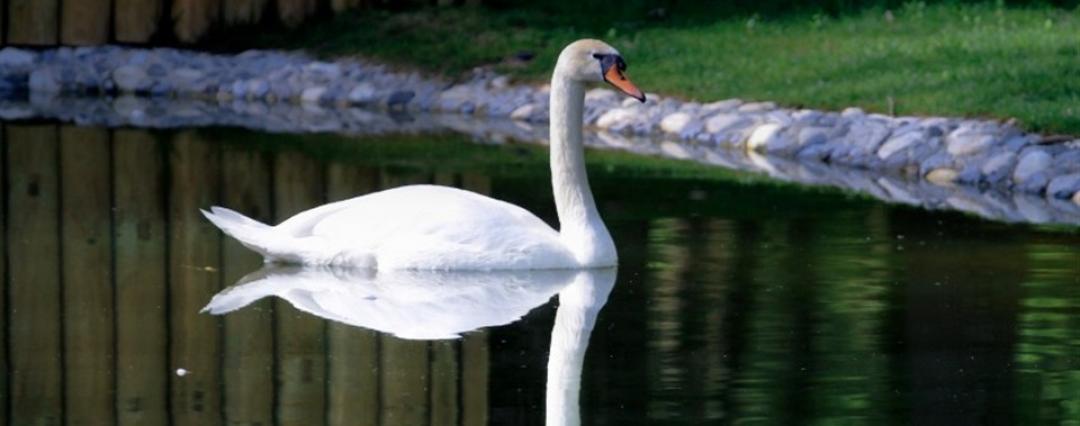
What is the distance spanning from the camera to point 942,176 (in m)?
16.8

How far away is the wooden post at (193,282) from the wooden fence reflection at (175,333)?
0.04ft

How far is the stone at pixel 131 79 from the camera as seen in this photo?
25.3 meters

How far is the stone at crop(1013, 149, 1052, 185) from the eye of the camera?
16.0m

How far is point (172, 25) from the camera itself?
2648 centimetres

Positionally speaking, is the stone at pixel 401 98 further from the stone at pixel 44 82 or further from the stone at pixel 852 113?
the stone at pixel 852 113

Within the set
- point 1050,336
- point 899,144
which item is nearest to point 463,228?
point 1050,336

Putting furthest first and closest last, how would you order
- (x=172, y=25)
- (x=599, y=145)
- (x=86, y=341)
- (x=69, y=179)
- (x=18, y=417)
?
(x=172, y=25) < (x=599, y=145) < (x=69, y=179) < (x=86, y=341) < (x=18, y=417)

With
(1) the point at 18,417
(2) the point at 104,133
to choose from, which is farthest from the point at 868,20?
(1) the point at 18,417

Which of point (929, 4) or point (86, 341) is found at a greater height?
point (929, 4)

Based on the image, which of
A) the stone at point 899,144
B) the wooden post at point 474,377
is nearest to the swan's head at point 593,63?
the wooden post at point 474,377

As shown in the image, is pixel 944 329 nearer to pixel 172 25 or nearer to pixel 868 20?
pixel 868 20

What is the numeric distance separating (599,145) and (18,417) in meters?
11.2

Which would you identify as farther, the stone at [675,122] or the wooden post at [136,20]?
the wooden post at [136,20]

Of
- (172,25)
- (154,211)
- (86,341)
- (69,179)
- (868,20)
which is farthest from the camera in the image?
(172,25)
